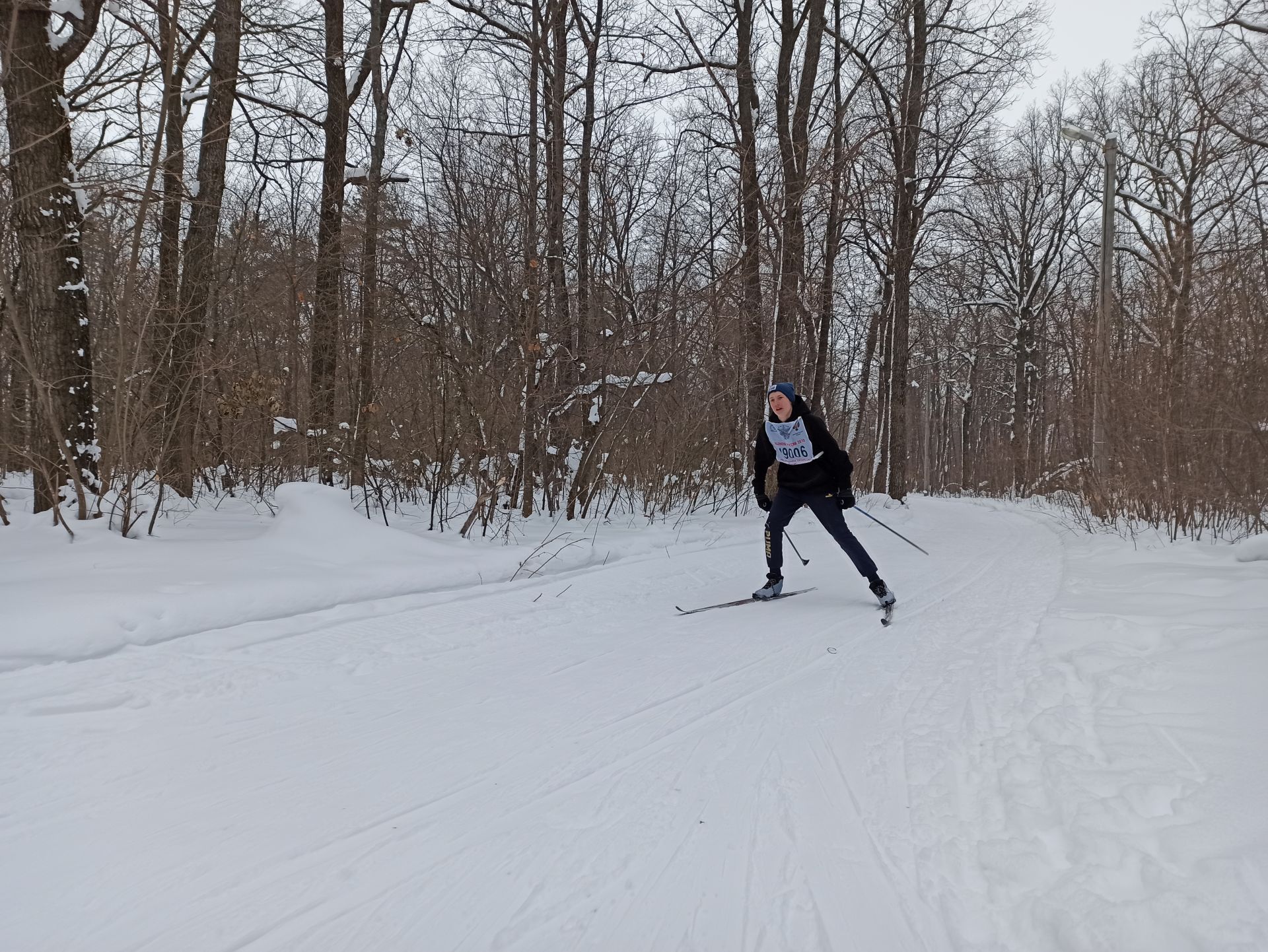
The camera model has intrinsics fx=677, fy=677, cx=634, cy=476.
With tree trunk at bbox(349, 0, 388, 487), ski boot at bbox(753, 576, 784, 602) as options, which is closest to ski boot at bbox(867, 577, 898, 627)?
ski boot at bbox(753, 576, 784, 602)

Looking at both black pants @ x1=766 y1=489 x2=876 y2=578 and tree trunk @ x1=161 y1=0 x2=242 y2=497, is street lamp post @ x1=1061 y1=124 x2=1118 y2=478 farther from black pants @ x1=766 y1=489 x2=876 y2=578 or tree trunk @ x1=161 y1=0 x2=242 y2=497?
tree trunk @ x1=161 y1=0 x2=242 y2=497

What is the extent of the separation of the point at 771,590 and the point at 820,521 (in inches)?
30.1

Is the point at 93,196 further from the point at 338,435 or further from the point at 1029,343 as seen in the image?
the point at 1029,343

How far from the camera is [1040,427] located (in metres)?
27.5

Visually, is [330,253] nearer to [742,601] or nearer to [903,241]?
[742,601]

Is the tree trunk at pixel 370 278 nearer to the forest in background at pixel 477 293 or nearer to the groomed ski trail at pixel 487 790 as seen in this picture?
the forest in background at pixel 477 293

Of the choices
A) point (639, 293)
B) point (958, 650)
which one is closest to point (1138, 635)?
point (958, 650)

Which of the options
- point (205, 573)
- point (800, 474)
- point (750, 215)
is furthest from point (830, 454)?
point (750, 215)

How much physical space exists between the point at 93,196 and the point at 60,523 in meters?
3.25

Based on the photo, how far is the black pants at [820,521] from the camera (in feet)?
18.7

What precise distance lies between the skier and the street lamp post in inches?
249

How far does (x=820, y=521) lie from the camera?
606 cm

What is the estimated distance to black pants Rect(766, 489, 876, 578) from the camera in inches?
224

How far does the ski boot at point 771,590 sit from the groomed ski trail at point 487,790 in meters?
1.29
